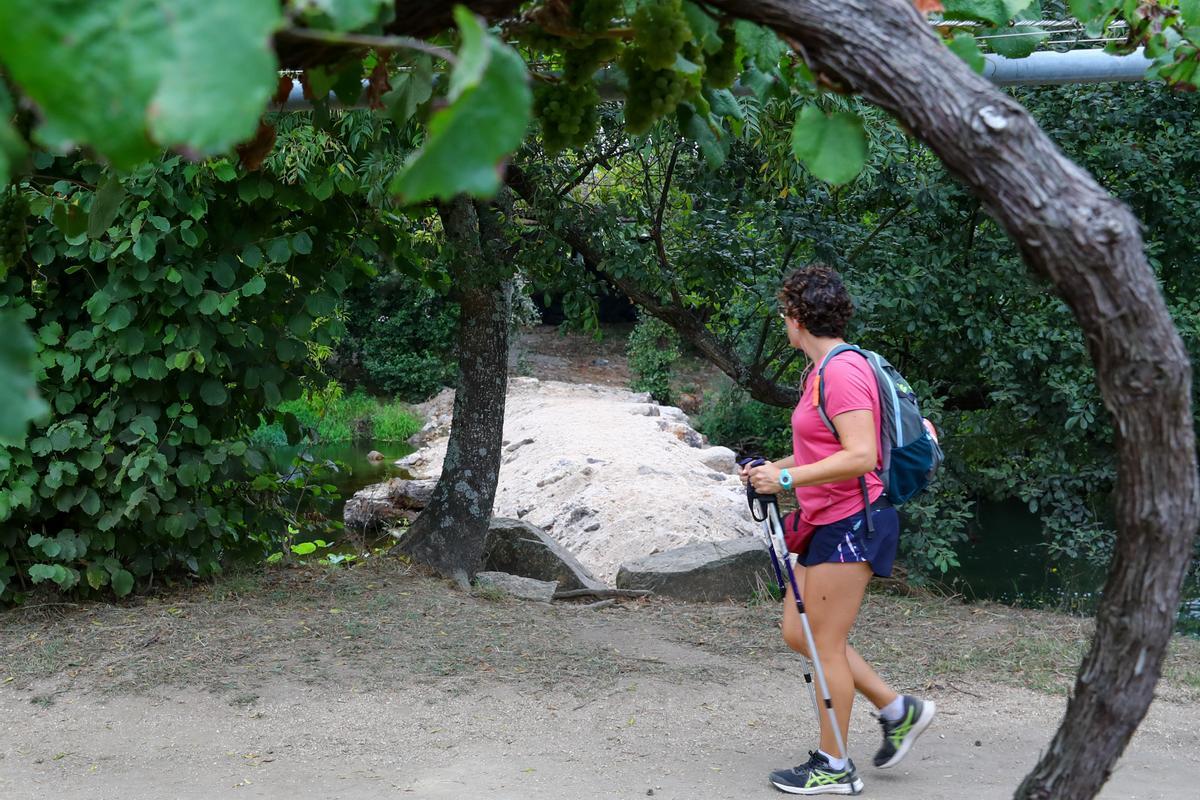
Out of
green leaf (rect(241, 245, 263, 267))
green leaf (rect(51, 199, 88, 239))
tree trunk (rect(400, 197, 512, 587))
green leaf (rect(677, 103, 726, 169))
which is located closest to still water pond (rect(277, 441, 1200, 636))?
tree trunk (rect(400, 197, 512, 587))

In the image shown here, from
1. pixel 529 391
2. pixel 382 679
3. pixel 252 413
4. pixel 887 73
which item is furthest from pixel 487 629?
pixel 529 391

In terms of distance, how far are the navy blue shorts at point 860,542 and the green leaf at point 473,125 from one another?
2.95 m

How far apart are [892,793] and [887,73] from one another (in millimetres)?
2942

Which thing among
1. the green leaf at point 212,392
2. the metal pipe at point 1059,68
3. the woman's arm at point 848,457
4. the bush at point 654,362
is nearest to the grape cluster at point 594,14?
the woman's arm at point 848,457

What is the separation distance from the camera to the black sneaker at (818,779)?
3896 millimetres

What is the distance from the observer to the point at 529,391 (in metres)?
22.2

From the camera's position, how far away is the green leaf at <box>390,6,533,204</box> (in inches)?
39.1

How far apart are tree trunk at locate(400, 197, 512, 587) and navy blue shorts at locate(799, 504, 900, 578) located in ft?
13.4

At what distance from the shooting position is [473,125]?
1.03 meters

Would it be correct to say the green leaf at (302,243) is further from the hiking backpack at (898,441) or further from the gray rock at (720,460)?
the gray rock at (720,460)

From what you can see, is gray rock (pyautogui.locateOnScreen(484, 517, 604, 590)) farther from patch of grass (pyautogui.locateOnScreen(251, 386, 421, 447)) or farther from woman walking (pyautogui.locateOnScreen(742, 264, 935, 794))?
patch of grass (pyautogui.locateOnScreen(251, 386, 421, 447))

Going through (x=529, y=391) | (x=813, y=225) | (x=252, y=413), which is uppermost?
(x=813, y=225)

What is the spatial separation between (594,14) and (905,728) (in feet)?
9.74

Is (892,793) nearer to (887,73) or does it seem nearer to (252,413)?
(887,73)
